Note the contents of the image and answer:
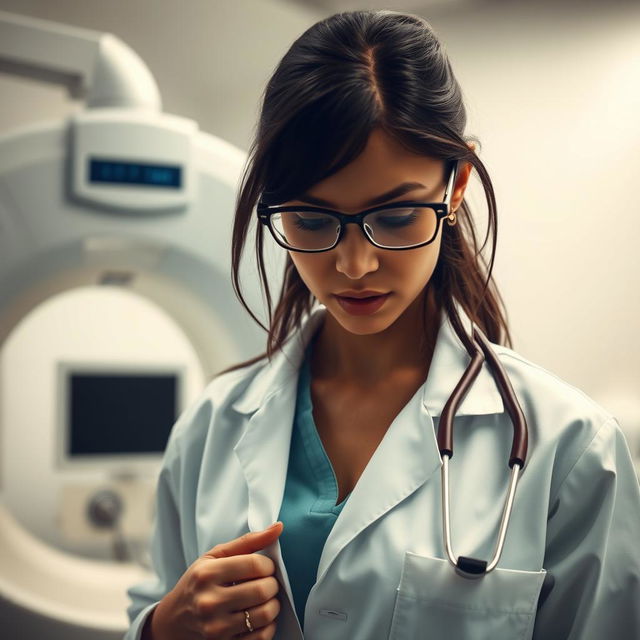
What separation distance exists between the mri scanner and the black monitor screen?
2.01ft

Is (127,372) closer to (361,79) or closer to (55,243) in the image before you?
(55,243)

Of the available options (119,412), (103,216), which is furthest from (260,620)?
(119,412)

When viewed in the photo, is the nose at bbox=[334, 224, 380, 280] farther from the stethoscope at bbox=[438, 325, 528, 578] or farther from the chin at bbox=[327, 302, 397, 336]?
the stethoscope at bbox=[438, 325, 528, 578]

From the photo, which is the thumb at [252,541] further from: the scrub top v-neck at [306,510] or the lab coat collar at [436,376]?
the lab coat collar at [436,376]

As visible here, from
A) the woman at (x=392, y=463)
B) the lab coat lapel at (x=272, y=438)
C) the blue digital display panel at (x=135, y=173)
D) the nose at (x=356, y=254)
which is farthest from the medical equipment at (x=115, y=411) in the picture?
the nose at (x=356, y=254)

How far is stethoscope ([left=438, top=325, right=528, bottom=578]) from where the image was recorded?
2.48 feet

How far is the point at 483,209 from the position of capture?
2092 mm

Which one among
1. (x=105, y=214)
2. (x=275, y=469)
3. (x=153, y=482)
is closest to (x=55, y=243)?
(x=105, y=214)

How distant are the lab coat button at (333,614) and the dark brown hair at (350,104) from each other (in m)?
0.41

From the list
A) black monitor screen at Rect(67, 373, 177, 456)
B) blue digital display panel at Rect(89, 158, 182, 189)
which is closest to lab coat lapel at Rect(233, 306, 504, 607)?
blue digital display panel at Rect(89, 158, 182, 189)

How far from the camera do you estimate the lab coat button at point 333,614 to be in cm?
82

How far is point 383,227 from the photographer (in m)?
0.81

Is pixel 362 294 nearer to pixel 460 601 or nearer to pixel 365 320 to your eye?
pixel 365 320

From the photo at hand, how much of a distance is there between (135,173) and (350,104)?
0.77 m
